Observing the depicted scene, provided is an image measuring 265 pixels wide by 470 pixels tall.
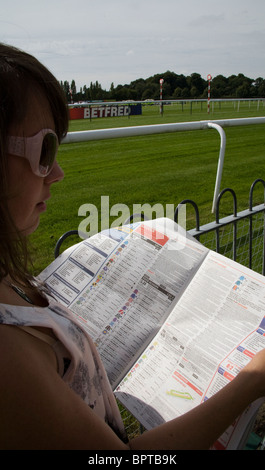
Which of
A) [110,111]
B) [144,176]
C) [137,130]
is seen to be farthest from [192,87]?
[137,130]

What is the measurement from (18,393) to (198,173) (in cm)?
696

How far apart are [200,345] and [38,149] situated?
2.16ft

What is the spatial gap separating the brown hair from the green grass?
99.0 inches

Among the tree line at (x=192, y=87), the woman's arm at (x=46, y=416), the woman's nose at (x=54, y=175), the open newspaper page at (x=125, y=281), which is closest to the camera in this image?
the woman's arm at (x=46, y=416)

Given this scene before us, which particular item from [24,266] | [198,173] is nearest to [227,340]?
[24,266]

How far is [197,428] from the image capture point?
0.72m

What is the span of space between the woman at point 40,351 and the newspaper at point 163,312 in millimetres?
124

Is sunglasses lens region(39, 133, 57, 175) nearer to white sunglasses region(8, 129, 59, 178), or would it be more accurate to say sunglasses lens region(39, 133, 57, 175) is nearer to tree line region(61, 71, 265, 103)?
white sunglasses region(8, 129, 59, 178)

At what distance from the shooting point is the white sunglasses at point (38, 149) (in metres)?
0.66

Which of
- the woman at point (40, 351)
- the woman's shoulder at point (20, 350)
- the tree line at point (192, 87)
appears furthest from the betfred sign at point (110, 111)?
the woman's shoulder at point (20, 350)

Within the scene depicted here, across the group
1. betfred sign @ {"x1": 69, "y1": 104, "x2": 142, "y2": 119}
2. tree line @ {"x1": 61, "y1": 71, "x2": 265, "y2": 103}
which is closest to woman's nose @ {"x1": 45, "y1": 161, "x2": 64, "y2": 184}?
betfred sign @ {"x1": 69, "y1": 104, "x2": 142, "y2": 119}

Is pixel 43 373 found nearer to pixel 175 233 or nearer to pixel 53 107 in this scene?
pixel 53 107

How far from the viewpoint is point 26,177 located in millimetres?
701

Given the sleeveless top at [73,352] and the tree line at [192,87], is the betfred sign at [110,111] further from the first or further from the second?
the sleeveless top at [73,352]
